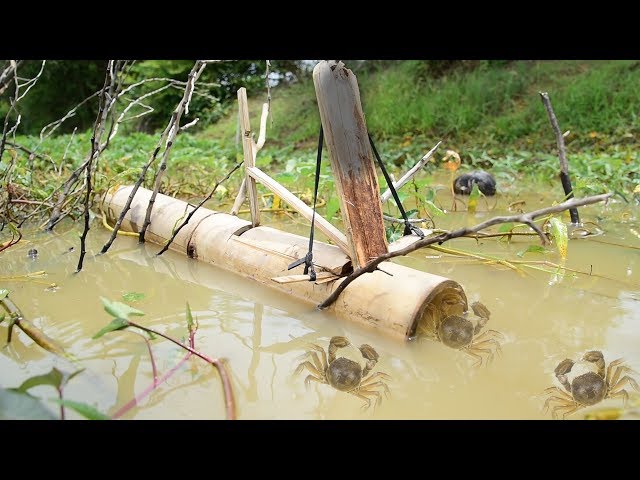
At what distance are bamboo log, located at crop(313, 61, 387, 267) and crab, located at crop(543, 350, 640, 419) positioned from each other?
899 mm

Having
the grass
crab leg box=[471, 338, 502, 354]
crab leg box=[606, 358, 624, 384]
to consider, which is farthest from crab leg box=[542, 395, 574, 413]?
the grass

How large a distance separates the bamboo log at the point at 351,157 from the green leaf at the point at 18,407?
1.41 m

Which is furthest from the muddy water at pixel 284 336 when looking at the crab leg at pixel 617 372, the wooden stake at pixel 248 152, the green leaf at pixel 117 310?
the wooden stake at pixel 248 152

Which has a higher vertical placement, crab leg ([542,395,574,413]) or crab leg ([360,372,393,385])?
crab leg ([542,395,574,413])

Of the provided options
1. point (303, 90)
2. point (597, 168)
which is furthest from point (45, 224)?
point (303, 90)

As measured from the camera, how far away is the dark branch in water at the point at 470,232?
1470mm

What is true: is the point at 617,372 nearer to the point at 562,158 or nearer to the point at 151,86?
the point at 562,158

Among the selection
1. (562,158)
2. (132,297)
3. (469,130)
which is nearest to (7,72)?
(132,297)

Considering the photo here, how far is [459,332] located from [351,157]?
2.81ft

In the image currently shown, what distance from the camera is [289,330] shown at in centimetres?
238

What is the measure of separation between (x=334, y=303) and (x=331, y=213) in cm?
81

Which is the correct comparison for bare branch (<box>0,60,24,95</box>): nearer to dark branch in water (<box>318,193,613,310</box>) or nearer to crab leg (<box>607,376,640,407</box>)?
dark branch in water (<box>318,193,613,310</box>)

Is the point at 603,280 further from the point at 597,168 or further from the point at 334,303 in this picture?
the point at 597,168

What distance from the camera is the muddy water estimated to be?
5.84ft
